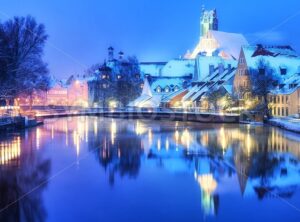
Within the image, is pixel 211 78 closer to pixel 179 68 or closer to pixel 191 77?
pixel 191 77

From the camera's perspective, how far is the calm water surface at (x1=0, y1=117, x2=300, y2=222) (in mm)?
11977

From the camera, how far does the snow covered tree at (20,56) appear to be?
118 feet

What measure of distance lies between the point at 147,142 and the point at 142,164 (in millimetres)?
8741

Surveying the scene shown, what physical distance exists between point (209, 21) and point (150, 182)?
420 feet

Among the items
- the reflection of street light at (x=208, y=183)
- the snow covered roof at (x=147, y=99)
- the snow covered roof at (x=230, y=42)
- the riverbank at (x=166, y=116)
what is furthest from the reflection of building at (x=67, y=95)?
the reflection of street light at (x=208, y=183)

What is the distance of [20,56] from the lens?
130 feet

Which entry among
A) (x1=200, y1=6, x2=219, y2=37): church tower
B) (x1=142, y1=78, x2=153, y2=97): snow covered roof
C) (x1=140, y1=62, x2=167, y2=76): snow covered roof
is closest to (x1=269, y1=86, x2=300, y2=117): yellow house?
(x1=142, y1=78, x2=153, y2=97): snow covered roof

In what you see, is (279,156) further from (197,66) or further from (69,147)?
(197,66)

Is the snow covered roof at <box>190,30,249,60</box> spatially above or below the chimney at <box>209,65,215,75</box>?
above

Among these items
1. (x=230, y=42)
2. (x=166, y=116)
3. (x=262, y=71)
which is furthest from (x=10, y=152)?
(x=230, y=42)

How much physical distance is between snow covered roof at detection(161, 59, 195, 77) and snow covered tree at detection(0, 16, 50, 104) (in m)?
41.1

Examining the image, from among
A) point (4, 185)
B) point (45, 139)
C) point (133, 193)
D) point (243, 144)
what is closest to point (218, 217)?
point (133, 193)

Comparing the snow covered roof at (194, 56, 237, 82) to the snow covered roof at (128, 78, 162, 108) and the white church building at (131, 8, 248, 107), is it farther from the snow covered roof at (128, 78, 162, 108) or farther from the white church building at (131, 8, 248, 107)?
the snow covered roof at (128, 78, 162, 108)

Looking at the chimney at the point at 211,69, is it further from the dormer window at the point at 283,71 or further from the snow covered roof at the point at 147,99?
the dormer window at the point at 283,71
